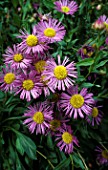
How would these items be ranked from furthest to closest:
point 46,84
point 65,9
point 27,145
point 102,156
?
point 102,156 → point 65,9 → point 27,145 → point 46,84

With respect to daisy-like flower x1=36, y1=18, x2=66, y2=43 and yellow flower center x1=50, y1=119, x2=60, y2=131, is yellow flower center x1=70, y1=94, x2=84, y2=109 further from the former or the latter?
daisy-like flower x1=36, y1=18, x2=66, y2=43

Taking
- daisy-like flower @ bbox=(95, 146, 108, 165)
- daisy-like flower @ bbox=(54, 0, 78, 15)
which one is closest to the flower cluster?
daisy-like flower @ bbox=(54, 0, 78, 15)

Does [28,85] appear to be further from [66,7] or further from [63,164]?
[66,7]

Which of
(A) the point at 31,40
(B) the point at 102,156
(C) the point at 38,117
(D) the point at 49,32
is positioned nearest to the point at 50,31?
(D) the point at 49,32

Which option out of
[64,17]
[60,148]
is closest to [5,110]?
[60,148]

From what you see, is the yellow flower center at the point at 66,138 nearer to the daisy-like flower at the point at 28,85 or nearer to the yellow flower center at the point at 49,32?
the daisy-like flower at the point at 28,85
